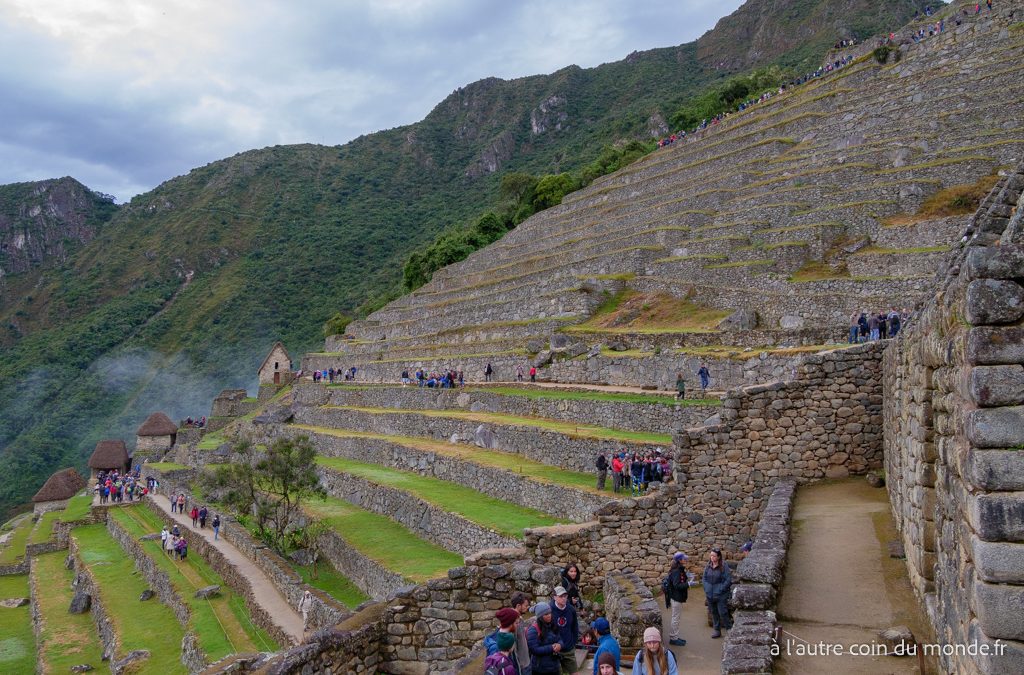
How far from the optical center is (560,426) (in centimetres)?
1791

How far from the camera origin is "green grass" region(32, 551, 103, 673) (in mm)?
18312

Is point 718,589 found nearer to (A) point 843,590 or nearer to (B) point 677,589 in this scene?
(B) point 677,589

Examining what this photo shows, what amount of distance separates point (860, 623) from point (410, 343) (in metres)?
29.8

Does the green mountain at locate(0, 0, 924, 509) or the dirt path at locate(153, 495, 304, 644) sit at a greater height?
the green mountain at locate(0, 0, 924, 509)

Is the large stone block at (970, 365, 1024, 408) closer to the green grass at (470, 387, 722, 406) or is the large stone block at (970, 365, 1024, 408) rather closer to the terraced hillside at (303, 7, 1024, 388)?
the green grass at (470, 387, 722, 406)

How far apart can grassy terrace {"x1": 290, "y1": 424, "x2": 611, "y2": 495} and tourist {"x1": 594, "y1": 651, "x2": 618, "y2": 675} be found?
27.2 ft

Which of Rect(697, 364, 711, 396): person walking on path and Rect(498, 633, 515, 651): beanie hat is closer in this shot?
Rect(498, 633, 515, 651): beanie hat

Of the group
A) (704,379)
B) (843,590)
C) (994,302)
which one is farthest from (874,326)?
(994,302)

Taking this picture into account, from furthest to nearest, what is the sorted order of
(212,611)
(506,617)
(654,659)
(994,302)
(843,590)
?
(212,611) → (843,590) → (506,617) → (654,659) → (994,302)

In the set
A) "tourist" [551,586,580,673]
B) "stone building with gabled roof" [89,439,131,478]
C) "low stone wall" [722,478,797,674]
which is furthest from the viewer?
"stone building with gabled roof" [89,439,131,478]

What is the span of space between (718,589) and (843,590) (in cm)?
169

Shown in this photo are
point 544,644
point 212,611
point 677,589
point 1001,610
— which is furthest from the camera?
point 212,611

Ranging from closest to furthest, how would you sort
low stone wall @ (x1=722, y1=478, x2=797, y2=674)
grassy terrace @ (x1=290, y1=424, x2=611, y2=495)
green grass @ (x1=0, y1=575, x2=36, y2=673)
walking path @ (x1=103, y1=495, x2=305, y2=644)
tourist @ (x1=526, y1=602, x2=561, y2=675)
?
low stone wall @ (x1=722, y1=478, x2=797, y2=674) → tourist @ (x1=526, y1=602, x2=561, y2=675) → walking path @ (x1=103, y1=495, x2=305, y2=644) → grassy terrace @ (x1=290, y1=424, x2=611, y2=495) → green grass @ (x1=0, y1=575, x2=36, y2=673)

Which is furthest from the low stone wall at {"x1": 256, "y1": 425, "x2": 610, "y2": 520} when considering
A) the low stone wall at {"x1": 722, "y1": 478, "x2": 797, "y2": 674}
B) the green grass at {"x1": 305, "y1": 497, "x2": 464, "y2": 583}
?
the low stone wall at {"x1": 722, "y1": 478, "x2": 797, "y2": 674}
